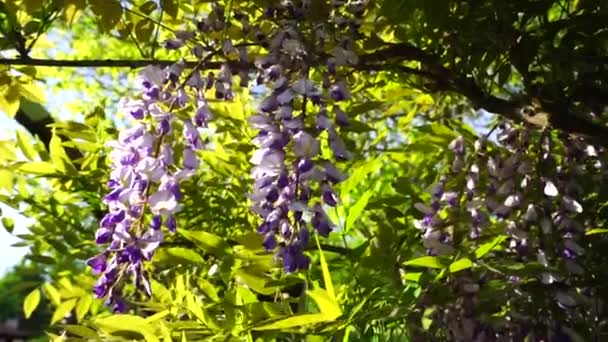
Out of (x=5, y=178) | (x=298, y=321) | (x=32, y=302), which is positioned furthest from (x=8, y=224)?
(x=298, y=321)

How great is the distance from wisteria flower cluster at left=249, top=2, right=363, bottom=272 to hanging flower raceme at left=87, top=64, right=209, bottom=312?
0.27ft

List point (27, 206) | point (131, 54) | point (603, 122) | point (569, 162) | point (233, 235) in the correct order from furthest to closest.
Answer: point (131, 54) < point (27, 206) < point (233, 235) < point (603, 122) < point (569, 162)

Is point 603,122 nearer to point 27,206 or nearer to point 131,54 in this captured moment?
point 27,206

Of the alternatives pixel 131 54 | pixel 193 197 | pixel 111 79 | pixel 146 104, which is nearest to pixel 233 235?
pixel 193 197

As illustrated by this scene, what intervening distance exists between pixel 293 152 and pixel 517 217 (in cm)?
40

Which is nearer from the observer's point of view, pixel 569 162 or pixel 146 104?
pixel 146 104

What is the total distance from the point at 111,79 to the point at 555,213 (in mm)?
3233

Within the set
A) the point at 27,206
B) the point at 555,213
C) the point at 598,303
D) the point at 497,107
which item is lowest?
the point at 598,303

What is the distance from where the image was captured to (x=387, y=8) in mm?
1173

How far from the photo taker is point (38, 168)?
156 centimetres

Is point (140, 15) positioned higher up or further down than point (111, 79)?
further down

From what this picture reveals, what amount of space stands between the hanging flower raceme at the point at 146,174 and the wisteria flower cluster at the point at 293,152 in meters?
0.08

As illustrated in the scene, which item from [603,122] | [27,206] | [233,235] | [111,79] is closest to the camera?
[603,122]

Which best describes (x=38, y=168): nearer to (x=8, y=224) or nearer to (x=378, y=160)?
(x=8, y=224)
